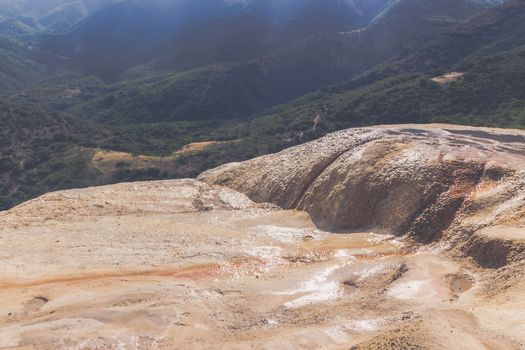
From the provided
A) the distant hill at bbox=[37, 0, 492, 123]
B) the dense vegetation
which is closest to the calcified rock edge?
the dense vegetation

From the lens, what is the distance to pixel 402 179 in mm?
17625

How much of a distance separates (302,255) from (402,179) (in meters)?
4.48

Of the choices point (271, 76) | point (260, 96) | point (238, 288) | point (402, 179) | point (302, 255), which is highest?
point (402, 179)

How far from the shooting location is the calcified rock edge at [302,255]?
1056cm

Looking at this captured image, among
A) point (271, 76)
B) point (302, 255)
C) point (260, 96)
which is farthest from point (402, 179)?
point (271, 76)

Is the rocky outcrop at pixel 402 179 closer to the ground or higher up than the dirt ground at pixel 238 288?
higher up

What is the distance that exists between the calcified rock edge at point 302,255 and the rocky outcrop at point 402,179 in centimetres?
6

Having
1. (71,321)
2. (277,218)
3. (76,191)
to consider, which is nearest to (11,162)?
(76,191)

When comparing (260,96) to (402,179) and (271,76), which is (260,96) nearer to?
(271,76)

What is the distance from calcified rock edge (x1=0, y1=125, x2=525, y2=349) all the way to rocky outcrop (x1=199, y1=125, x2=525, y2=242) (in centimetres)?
6

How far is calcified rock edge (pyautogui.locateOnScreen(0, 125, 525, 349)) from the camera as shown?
416 inches

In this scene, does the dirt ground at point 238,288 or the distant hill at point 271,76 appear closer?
the dirt ground at point 238,288

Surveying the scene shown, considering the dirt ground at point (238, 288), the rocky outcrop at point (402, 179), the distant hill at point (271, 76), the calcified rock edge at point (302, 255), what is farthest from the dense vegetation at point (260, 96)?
the dirt ground at point (238, 288)

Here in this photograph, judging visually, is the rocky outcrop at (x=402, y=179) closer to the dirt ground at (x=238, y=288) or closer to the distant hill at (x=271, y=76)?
the dirt ground at (x=238, y=288)
